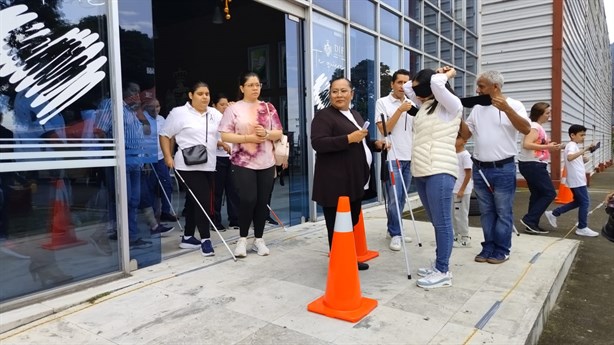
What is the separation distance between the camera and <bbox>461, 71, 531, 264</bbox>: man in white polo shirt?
149 inches

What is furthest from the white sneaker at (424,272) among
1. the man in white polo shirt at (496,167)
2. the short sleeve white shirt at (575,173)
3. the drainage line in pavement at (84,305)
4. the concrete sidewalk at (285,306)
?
the short sleeve white shirt at (575,173)

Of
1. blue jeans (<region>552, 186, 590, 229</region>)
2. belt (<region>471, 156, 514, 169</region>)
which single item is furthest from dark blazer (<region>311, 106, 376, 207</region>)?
blue jeans (<region>552, 186, 590, 229</region>)

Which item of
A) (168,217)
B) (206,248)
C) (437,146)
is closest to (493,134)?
(437,146)

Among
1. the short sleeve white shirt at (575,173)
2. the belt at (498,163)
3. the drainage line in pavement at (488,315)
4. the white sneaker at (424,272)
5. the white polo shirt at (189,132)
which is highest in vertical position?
the white polo shirt at (189,132)

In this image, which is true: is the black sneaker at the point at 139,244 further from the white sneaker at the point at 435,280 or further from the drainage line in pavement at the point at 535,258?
the drainage line in pavement at the point at 535,258

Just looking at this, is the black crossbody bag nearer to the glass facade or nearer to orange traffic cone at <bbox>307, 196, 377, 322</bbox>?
the glass facade

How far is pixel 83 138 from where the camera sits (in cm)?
331

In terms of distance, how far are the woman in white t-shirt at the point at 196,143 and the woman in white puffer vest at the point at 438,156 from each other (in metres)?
2.07

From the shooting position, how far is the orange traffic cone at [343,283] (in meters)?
2.84

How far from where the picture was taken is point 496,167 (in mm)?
3836

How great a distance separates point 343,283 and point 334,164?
3.35 feet

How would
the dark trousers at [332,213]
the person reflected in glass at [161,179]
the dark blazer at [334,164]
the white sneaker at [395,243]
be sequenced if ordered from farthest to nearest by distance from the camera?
the white sneaker at [395,243], the person reflected in glass at [161,179], the dark trousers at [332,213], the dark blazer at [334,164]

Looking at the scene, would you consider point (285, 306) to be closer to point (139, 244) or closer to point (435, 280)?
point (435, 280)

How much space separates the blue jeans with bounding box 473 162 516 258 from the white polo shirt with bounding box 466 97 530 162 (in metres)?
0.12
